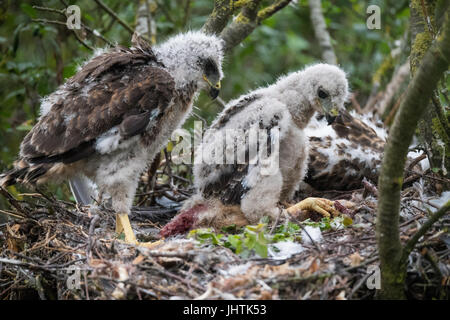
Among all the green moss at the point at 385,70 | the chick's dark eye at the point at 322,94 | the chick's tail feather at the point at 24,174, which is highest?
the green moss at the point at 385,70

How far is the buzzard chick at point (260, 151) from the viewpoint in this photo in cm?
414

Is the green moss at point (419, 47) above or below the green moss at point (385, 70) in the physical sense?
below

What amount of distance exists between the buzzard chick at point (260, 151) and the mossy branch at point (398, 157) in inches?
51.4

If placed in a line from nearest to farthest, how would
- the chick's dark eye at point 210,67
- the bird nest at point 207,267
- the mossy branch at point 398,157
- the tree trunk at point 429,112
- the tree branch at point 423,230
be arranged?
1. the mossy branch at point 398,157
2. the tree branch at point 423,230
3. the bird nest at point 207,267
4. the tree trunk at point 429,112
5. the chick's dark eye at point 210,67

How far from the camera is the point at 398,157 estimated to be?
8.61ft

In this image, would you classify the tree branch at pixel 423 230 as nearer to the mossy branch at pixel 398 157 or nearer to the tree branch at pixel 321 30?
the mossy branch at pixel 398 157

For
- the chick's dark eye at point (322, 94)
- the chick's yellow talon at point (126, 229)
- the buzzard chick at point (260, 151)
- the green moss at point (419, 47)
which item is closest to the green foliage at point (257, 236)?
the buzzard chick at point (260, 151)

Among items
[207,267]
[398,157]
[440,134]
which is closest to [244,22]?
[440,134]

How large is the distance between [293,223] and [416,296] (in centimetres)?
109

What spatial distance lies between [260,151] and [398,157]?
1585 millimetres

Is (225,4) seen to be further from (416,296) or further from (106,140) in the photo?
(416,296)

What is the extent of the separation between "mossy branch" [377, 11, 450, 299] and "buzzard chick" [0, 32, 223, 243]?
1.90m

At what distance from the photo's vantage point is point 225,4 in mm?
5008

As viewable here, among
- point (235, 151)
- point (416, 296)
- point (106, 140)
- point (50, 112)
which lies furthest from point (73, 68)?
point (416, 296)
